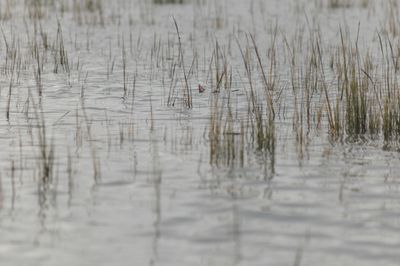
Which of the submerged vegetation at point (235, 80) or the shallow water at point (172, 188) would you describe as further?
the submerged vegetation at point (235, 80)

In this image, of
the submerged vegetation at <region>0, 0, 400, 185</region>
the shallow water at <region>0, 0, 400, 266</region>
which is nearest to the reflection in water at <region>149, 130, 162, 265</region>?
the shallow water at <region>0, 0, 400, 266</region>

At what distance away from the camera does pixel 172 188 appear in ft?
19.3

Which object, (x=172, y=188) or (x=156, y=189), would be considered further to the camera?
(x=172, y=188)

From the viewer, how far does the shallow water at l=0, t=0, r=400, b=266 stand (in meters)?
4.70

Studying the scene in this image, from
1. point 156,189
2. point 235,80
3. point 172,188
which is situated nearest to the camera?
point 156,189

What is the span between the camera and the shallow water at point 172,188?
4695 mm

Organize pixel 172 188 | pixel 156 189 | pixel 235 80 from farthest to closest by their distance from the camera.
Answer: pixel 235 80
pixel 172 188
pixel 156 189

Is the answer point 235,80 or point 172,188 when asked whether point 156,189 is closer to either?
point 172,188

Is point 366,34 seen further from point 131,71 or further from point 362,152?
point 362,152

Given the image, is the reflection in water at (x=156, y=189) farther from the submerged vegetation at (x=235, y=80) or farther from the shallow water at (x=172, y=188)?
the submerged vegetation at (x=235, y=80)

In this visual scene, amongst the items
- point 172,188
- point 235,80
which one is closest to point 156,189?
point 172,188

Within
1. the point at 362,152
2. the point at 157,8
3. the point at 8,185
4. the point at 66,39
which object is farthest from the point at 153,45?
the point at 8,185

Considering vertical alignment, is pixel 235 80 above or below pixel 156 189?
above

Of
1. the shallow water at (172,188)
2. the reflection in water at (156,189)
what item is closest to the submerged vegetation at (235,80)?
the shallow water at (172,188)
